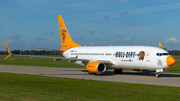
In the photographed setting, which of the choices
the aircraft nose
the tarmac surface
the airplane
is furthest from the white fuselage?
the tarmac surface

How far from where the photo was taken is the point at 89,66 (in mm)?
30812

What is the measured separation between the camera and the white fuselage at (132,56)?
88.8 feet

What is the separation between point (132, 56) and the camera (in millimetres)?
29062

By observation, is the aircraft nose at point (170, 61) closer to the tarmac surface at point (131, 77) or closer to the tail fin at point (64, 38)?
the tarmac surface at point (131, 77)

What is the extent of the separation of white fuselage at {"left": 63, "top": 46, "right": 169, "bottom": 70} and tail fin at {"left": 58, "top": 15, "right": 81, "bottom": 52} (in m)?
5.97

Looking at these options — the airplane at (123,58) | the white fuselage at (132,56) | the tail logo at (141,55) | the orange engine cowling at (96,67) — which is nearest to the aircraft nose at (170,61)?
the airplane at (123,58)

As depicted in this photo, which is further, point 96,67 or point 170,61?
point 96,67

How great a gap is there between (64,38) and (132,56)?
638 inches

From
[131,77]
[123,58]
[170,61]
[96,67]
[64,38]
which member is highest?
[64,38]

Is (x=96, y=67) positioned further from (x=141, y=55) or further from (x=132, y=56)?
(x=141, y=55)

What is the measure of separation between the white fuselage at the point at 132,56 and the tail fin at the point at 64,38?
597 centimetres

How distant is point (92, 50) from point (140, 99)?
73.7 ft

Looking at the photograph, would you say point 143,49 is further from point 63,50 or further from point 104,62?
point 63,50

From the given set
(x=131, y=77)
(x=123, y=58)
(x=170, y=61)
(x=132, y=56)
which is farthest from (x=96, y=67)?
(x=170, y=61)
